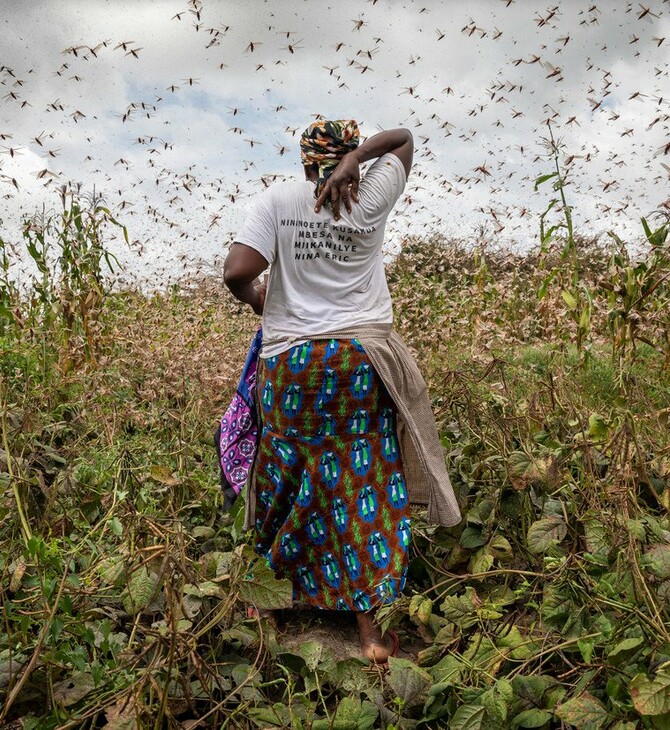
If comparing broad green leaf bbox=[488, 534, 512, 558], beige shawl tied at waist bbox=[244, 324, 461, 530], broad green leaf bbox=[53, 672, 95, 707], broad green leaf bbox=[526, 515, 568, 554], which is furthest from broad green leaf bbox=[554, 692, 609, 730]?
broad green leaf bbox=[53, 672, 95, 707]

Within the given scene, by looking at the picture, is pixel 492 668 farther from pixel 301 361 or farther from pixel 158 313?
pixel 158 313

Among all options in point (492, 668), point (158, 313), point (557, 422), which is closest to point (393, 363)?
point (557, 422)

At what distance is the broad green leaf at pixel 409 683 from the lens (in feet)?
6.47

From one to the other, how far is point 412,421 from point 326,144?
102cm

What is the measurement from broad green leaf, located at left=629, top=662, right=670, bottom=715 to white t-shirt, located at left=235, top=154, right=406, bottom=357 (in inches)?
56.1

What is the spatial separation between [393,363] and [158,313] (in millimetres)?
3442

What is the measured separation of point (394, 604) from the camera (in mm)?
2322

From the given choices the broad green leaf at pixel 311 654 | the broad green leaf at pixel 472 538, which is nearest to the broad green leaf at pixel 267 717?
the broad green leaf at pixel 311 654

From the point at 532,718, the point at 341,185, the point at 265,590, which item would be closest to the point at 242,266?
the point at 341,185

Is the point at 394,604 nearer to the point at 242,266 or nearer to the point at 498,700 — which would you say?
the point at 498,700

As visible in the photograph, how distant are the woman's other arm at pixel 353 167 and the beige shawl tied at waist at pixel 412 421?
1.45ft

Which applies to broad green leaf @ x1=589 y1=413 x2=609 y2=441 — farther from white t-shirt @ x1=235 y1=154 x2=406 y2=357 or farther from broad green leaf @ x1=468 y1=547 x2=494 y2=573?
white t-shirt @ x1=235 y1=154 x2=406 y2=357

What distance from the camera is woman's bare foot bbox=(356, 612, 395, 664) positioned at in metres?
2.45

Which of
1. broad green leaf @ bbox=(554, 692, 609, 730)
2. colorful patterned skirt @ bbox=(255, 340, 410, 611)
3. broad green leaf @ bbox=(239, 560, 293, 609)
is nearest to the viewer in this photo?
broad green leaf @ bbox=(554, 692, 609, 730)
